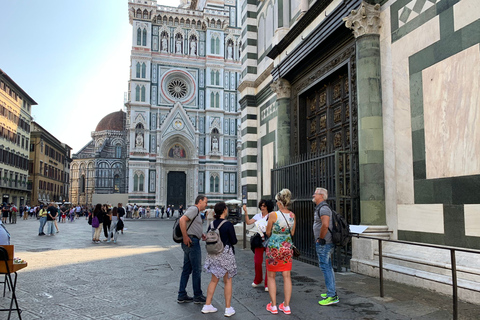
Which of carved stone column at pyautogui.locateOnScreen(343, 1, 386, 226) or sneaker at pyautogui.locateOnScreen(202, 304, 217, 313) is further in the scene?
carved stone column at pyautogui.locateOnScreen(343, 1, 386, 226)

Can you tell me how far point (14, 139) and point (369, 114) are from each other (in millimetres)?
48416

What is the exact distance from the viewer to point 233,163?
155ft

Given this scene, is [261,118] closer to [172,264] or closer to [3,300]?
[172,264]

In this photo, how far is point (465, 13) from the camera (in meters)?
5.72

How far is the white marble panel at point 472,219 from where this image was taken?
550cm

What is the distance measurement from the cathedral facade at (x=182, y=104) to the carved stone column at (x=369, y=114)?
123ft

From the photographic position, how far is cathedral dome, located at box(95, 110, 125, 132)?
65.5m

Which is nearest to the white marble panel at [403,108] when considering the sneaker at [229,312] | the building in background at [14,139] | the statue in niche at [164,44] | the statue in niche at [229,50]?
the sneaker at [229,312]

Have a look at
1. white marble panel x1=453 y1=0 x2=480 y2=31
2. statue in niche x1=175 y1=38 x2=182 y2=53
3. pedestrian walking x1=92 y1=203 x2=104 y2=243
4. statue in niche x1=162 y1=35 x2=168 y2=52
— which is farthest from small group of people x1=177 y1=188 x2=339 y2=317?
statue in niche x1=175 y1=38 x2=182 y2=53

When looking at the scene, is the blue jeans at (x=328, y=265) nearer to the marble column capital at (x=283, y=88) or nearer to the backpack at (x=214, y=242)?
the backpack at (x=214, y=242)

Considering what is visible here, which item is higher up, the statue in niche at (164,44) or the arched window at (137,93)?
the statue in niche at (164,44)

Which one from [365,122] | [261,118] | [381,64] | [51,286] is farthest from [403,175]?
[261,118]

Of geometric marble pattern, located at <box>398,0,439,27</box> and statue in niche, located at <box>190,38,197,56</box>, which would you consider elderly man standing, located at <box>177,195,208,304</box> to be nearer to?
geometric marble pattern, located at <box>398,0,439,27</box>

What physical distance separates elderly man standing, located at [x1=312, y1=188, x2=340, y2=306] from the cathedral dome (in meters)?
63.0
